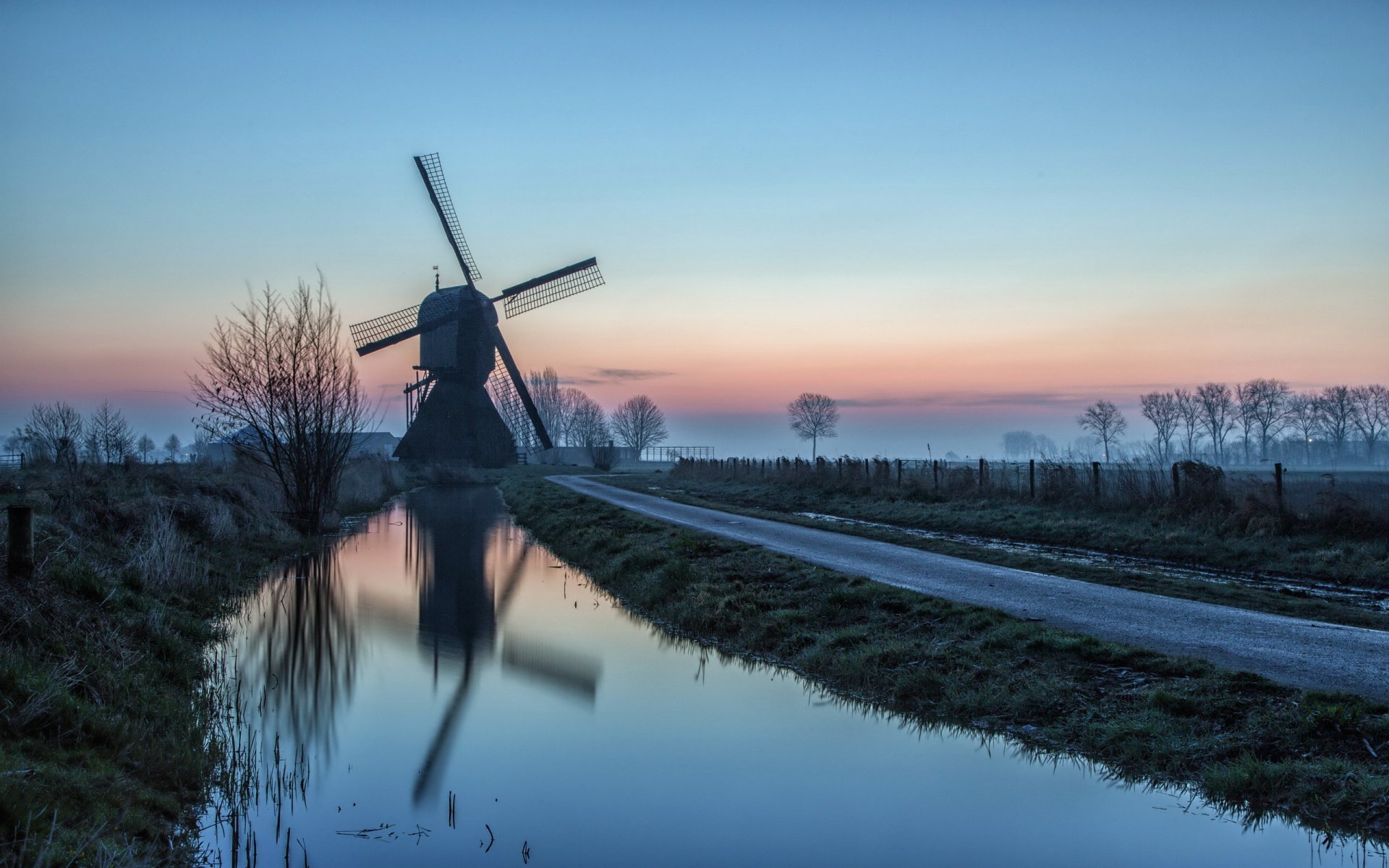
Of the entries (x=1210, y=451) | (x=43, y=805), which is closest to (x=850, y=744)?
(x=43, y=805)

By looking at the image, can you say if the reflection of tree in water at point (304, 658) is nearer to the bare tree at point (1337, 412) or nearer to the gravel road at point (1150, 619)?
the gravel road at point (1150, 619)

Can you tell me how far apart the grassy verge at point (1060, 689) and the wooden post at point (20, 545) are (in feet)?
24.7

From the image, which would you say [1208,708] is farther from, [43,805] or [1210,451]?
[1210,451]

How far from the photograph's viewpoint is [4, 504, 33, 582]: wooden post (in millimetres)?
7816

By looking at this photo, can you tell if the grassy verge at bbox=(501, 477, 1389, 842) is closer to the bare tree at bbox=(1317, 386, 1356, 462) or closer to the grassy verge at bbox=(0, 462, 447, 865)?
the grassy verge at bbox=(0, 462, 447, 865)

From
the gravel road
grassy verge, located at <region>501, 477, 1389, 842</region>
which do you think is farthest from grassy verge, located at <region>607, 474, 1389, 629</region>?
grassy verge, located at <region>501, 477, 1389, 842</region>

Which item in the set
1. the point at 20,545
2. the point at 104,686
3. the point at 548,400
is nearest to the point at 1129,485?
the point at 104,686

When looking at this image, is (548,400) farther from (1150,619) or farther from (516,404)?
(1150,619)

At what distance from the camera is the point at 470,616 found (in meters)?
14.1

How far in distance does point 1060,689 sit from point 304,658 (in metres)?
8.96

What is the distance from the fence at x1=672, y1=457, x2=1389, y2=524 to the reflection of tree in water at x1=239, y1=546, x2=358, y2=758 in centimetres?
1613

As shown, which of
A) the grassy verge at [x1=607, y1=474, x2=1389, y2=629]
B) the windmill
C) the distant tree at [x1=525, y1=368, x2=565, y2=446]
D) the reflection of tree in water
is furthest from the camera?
the distant tree at [x1=525, y1=368, x2=565, y2=446]

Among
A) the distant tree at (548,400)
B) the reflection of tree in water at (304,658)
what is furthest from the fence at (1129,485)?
the distant tree at (548,400)

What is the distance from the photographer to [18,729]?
5.66 metres
